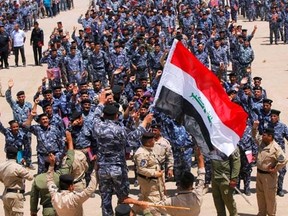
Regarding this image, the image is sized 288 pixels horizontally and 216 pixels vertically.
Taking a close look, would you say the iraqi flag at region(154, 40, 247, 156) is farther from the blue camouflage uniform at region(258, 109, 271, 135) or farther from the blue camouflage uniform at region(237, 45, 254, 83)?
the blue camouflage uniform at region(237, 45, 254, 83)

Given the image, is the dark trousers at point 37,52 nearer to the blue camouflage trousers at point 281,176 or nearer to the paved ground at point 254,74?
the paved ground at point 254,74

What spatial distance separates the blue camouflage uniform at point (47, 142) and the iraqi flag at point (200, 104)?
4.04 m

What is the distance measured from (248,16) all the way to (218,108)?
96.6 feet

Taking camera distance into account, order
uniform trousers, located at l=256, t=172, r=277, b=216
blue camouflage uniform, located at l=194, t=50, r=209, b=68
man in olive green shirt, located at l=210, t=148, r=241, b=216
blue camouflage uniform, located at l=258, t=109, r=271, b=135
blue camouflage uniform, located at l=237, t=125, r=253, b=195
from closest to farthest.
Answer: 1. man in olive green shirt, located at l=210, t=148, r=241, b=216
2. uniform trousers, located at l=256, t=172, r=277, b=216
3. blue camouflage uniform, located at l=237, t=125, r=253, b=195
4. blue camouflage uniform, located at l=258, t=109, r=271, b=135
5. blue camouflage uniform, located at l=194, t=50, r=209, b=68

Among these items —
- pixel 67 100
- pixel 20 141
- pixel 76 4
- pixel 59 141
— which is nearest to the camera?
pixel 59 141

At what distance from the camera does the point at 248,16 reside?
38.4m

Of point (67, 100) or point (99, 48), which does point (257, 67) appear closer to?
point (99, 48)

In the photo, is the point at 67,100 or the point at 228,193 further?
the point at 67,100

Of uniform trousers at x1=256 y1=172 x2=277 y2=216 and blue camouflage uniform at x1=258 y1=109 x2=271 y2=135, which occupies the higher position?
blue camouflage uniform at x1=258 y1=109 x2=271 y2=135

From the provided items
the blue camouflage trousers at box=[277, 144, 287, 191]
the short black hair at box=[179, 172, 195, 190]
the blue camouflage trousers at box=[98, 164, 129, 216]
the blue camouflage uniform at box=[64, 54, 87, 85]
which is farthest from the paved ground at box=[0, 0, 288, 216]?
the short black hair at box=[179, 172, 195, 190]

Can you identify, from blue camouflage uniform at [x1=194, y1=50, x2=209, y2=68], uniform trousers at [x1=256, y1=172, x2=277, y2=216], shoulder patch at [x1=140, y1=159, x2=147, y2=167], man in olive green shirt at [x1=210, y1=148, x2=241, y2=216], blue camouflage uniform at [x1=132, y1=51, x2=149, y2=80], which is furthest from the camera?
blue camouflage uniform at [x1=194, y1=50, x2=209, y2=68]

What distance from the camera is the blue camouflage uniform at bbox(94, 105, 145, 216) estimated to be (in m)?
10.5

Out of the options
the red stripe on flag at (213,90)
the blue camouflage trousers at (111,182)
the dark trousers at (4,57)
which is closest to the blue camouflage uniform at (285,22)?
the dark trousers at (4,57)

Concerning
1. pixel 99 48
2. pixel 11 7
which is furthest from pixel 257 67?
pixel 11 7
